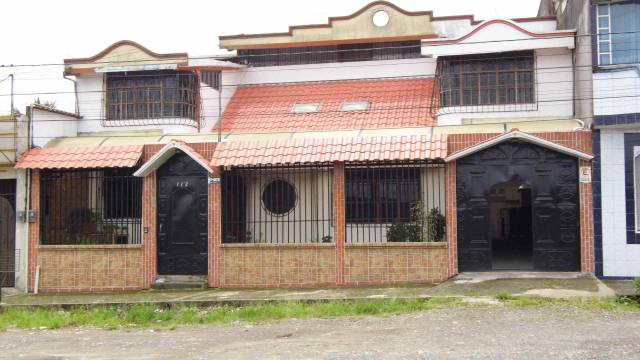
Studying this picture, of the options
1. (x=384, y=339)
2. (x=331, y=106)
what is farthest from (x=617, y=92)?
(x=384, y=339)

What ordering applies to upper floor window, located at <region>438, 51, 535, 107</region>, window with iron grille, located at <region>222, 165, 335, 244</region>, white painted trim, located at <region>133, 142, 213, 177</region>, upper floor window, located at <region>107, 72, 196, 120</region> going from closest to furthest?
white painted trim, located at <region>133, 142, 213, 177</region>
window with iron grille, located at <region>222, 165, 335, 244</region>
upper floor window, located at <region>438, 51, 535, 107</region>
upper floor window, located at <region>107, 72, 196, 120</region>

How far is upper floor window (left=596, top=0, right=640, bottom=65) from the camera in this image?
42.8ft

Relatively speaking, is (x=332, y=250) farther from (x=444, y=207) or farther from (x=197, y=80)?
(x=197, y=80)

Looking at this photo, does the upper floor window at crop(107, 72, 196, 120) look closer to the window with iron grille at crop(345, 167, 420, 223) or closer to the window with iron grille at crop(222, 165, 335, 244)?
the window with iron grille at crop(222, 165, 335, 244)

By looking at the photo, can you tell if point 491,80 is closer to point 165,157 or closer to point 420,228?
point 420,228

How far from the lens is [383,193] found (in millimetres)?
14102

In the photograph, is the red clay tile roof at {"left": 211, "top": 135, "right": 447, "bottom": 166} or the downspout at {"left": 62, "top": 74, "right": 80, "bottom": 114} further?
the downspout at {"left": 62, "top": 74, "right": 80, "bottom": 114}

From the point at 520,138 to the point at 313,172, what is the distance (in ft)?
14.0

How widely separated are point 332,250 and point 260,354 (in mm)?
5362

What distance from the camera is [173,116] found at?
56.5ft

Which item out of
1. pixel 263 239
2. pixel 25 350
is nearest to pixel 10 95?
pixel 263 239

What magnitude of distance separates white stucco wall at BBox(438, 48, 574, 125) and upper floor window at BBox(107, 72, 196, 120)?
22.0 feet

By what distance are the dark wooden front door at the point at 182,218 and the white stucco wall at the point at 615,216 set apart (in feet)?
25.3

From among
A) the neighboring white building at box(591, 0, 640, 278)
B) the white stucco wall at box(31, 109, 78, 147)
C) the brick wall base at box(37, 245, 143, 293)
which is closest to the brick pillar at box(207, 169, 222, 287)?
the brick wall base at box(37, 245, 143, 293)
